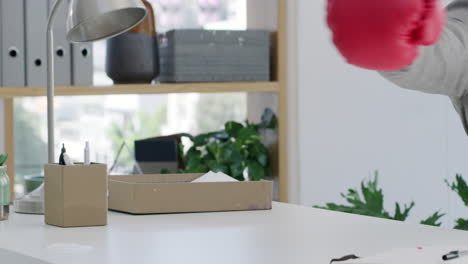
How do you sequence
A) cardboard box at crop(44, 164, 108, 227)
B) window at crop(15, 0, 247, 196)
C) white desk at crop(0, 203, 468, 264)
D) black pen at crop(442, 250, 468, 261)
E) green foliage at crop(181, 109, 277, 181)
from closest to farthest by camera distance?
1. black pen at crop(442, 250, 468, 261)
2. white desk at crop(0, 203, 468, 264)
3. cardboard box at crop(44, 164, 108, 227)
4. green foliage at crop(181, 109, 277, 181)
5. window at crop(15, 0, 247, 196)

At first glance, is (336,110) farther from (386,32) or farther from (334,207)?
(386,32)

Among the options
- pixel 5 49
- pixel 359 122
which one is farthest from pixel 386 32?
pixel 359 122

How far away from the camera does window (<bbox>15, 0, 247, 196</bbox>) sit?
3447 mm

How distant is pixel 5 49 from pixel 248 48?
85 cm

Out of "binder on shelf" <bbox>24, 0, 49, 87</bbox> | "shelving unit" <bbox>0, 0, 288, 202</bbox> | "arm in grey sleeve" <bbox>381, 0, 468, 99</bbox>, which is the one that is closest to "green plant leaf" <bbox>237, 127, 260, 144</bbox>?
"shelving unit" <bbox>0, 0, 288, 202</bbox>

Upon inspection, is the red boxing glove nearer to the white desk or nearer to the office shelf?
the white desk

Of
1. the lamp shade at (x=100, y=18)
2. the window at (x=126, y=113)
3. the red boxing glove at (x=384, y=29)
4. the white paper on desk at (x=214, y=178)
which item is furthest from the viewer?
the window at (x=126, y=113)

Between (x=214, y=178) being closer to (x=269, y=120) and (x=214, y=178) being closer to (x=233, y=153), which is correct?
(x=233, y=153)

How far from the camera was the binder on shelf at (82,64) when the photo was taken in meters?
2.74

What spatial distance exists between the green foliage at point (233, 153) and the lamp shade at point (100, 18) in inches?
44.2

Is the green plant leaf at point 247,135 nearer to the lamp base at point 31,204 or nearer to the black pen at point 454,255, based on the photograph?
the lamp base at point 31,204

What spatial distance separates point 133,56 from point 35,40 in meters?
0.33

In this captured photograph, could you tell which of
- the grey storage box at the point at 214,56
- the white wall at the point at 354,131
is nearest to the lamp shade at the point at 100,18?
the grey storage box at the point at 214,56

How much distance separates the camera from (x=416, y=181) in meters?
2.89
